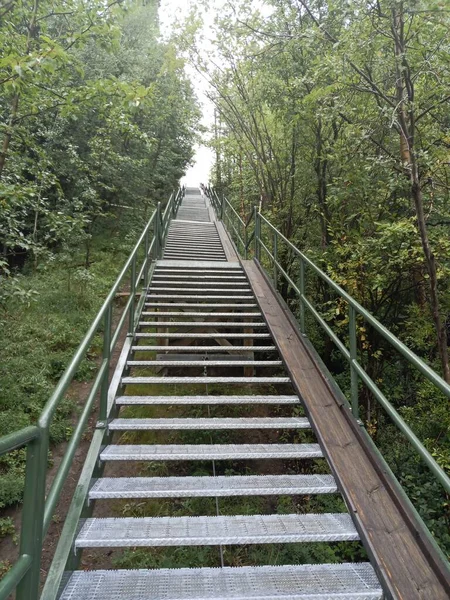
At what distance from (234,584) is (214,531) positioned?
27 centimetres

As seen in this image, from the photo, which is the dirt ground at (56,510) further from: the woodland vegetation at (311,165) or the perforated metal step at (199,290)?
the perforated metal step at (199,290)

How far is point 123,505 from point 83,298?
5.19m

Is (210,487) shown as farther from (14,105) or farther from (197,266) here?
(197,266)

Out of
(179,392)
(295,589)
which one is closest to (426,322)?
(179,392)

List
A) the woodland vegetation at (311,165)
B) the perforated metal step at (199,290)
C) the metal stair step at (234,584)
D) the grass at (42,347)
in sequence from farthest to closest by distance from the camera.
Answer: the perforated metal step at (199,290) < the grass at (42,347) < the woodland vegetation at (311,165) < the metal stair step at (234,584)

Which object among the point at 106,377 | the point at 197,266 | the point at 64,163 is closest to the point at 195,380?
the point at 106,377

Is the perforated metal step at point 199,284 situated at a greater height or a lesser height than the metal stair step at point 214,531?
greater

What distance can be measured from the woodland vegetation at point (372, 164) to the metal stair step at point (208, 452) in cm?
187

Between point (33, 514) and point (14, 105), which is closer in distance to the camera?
point (33, 514)

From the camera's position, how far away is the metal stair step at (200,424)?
2.62 meters

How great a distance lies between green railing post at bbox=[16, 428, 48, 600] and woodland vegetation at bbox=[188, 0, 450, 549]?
3413 mm

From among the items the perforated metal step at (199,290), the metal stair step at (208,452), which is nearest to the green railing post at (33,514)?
the metal stair step at (208,452)

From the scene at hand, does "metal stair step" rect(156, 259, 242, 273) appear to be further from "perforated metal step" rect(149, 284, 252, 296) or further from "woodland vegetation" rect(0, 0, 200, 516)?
"woodland vegetation" rect(0, 0, 200, 516)

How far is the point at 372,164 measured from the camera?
3.94 metres
